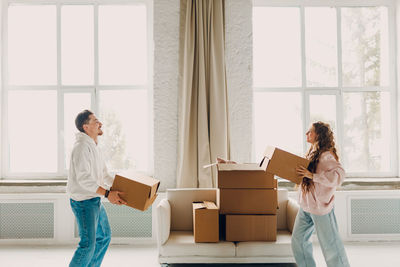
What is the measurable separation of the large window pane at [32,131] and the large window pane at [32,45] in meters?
0.21

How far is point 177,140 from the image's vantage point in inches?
150

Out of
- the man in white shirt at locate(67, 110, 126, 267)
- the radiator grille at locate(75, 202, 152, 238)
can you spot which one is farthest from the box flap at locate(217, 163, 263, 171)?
the radiator grille at locate(75, 202, 152, 238)

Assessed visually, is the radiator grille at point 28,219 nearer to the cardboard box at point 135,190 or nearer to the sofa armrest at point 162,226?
the sofa armrest at point 162,226

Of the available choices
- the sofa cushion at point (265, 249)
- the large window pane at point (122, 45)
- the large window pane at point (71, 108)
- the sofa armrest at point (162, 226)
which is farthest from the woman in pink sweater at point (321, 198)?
the large window pane at point (71, 108)

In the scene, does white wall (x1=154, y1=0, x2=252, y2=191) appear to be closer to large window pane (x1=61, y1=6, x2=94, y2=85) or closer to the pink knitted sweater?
large window pane (x1=61, y1=6, x2=94, y2=85)

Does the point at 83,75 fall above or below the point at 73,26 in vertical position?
below

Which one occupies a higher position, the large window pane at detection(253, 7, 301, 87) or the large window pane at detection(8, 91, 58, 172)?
the large window pane at detection(253, 7, 301, 87)

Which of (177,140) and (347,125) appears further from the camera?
(347,125)

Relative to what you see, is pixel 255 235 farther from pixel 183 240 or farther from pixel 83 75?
pixel 83 75

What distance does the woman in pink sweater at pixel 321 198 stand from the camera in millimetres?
2275

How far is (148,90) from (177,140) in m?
0.79

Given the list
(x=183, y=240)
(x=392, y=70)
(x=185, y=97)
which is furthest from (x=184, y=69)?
(x=392, y=70)

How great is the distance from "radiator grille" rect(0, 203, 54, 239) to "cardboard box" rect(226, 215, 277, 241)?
212cm

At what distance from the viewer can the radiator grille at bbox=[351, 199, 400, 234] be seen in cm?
376
